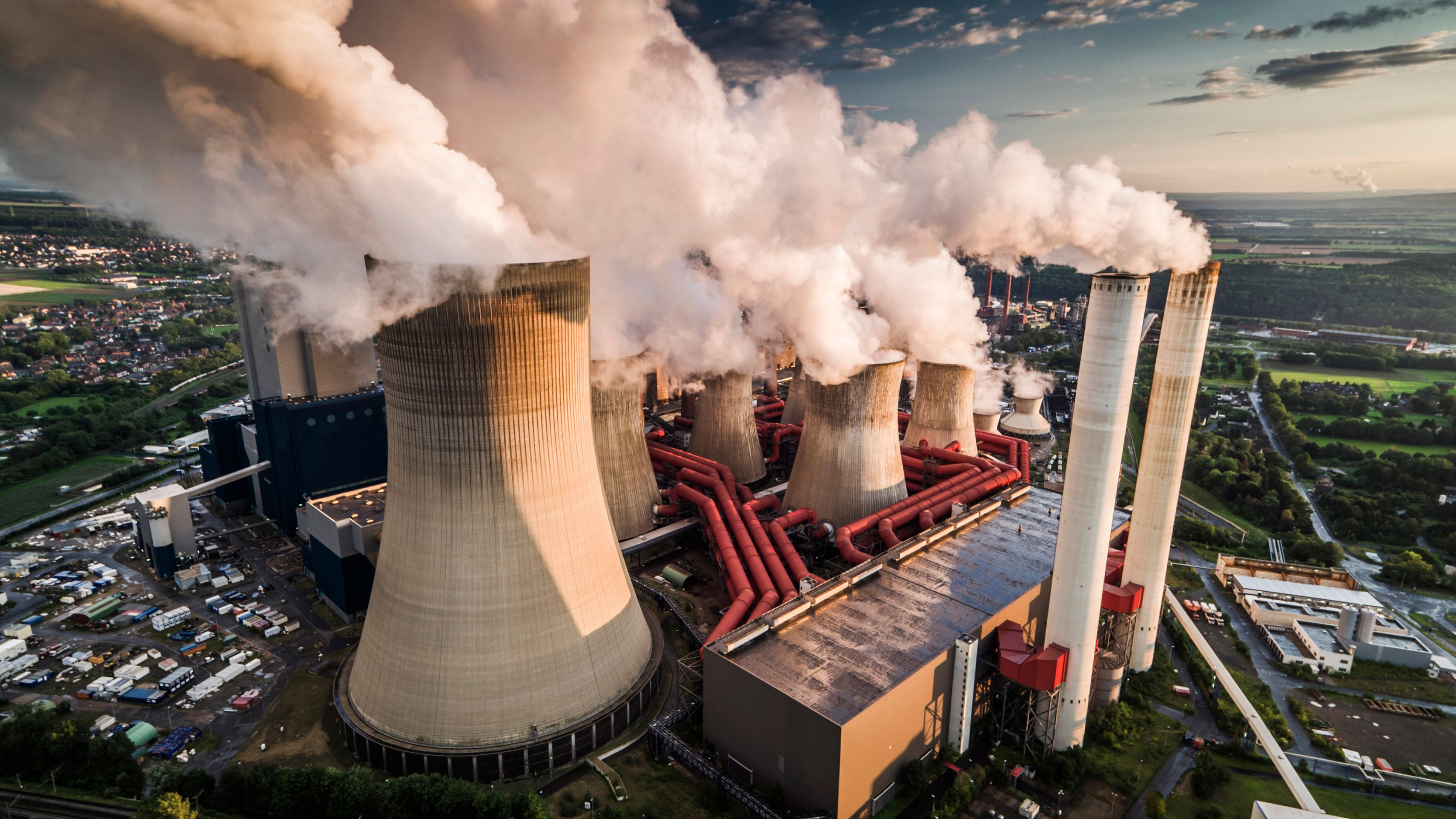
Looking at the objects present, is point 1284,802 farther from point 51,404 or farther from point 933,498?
point 51,404

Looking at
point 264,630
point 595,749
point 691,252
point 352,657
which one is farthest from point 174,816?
point 691,252

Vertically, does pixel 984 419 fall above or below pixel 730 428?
below

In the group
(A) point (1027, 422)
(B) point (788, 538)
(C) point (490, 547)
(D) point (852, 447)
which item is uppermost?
(C) point (490, 547)

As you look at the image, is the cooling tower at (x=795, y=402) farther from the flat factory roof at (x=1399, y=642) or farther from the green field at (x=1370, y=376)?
the green field at (x=1370, y=376)

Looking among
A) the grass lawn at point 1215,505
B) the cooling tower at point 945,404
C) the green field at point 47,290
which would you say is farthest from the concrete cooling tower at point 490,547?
the green field at point 47,290

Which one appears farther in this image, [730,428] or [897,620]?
[730,428]

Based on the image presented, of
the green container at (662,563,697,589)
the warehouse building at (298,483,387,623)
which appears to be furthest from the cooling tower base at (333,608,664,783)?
the green container at (662,563,697,589)

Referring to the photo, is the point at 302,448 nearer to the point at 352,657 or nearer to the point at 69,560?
the point at 69,560

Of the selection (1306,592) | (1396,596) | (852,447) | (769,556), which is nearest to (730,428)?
(852,447)
